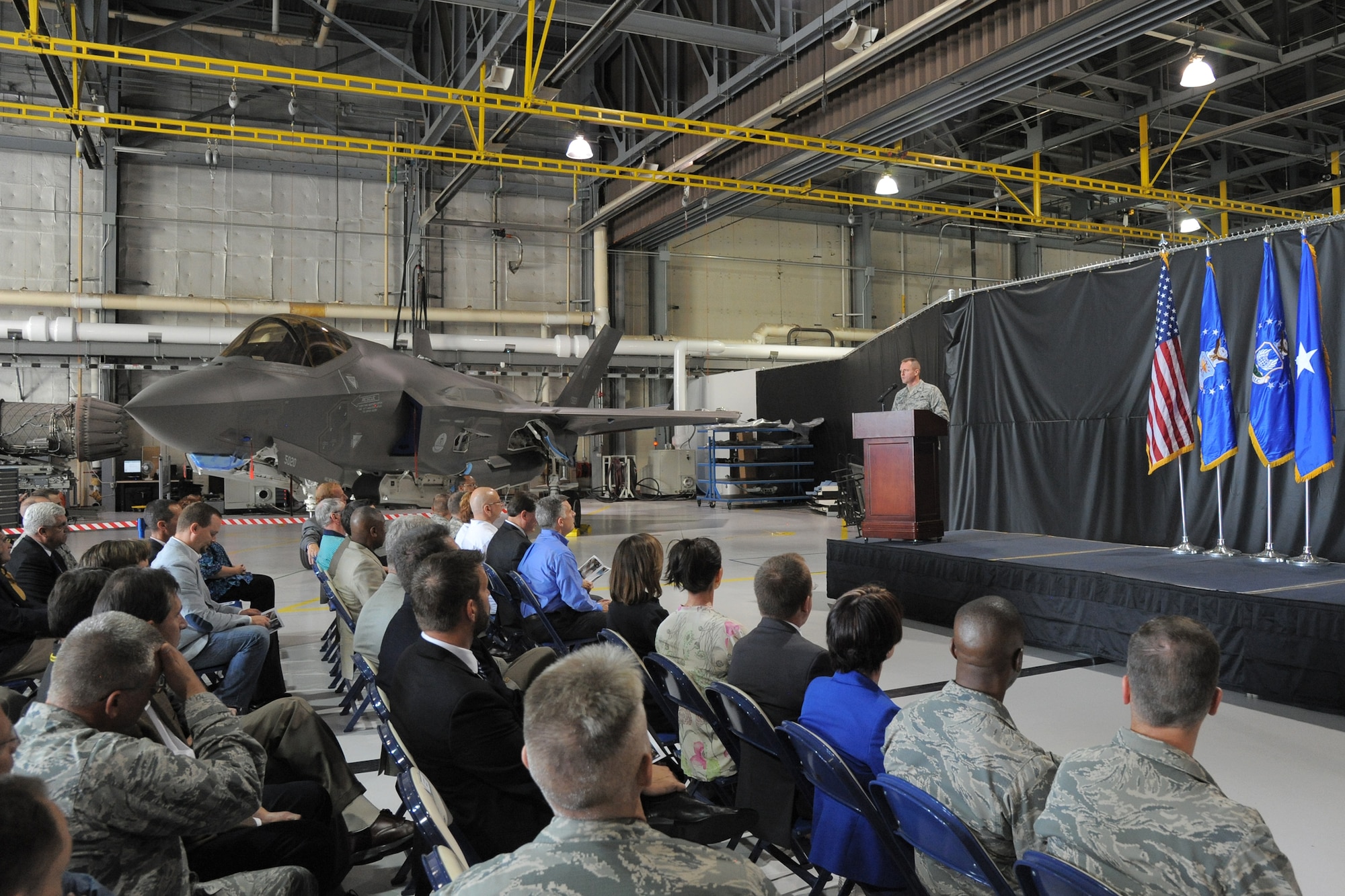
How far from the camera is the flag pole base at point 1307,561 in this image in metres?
6.11

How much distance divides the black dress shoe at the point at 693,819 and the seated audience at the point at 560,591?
7.60ft

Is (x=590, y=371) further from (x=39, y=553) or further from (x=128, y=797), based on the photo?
(x=128, y=797)

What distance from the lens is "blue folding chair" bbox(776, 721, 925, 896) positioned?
79.9 inches

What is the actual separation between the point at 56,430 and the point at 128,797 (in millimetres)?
15387

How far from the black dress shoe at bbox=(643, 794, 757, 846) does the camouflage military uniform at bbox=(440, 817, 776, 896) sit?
40.8 inches

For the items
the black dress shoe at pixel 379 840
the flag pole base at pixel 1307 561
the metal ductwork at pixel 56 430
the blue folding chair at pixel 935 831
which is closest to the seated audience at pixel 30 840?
the blue folding chair at pixel 935 831

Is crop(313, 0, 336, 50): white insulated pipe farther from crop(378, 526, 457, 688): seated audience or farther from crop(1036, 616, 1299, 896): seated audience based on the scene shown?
crop(1036, 616, 1299, 896): seated audience

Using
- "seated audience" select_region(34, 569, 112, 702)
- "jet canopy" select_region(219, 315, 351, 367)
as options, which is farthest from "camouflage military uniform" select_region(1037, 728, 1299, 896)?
"jet canopy" select_region(219, 315, 351, 367)

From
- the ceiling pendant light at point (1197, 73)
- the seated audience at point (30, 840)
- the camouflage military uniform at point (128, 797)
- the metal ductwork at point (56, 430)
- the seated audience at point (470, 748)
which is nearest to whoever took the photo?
the seated audience at point (30, 840)

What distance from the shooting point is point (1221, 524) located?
711 centimetres

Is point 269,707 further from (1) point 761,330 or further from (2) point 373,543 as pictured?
(1) point 761,330

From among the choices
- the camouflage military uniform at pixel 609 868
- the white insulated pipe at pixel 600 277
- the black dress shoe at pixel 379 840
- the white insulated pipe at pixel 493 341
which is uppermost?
the white insulated pipe at pixel 600 277

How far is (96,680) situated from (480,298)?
19.1 m

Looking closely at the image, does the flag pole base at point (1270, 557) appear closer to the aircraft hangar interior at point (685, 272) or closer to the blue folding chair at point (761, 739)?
the aircraft hangar interior at point (685, 272)
